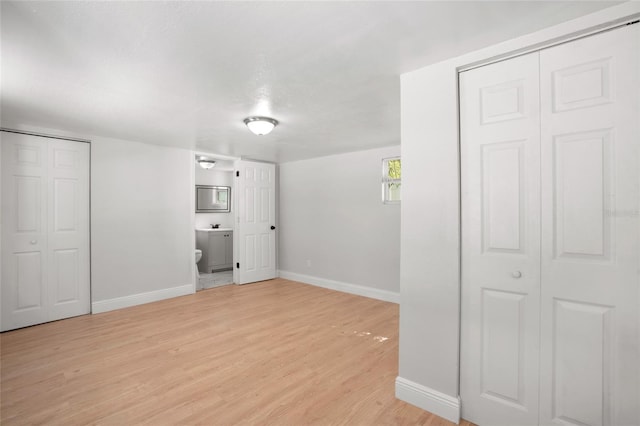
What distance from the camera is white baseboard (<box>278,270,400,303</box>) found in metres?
4.47

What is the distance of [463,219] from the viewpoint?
1917mm

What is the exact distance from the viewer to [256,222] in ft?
18.7

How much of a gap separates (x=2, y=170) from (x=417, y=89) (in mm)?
4393

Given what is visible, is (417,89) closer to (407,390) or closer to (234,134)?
(407,390)

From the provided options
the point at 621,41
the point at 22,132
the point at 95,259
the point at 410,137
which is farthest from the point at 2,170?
the point at 621,41

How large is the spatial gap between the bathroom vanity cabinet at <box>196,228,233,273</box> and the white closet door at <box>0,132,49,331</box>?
3.04 meters

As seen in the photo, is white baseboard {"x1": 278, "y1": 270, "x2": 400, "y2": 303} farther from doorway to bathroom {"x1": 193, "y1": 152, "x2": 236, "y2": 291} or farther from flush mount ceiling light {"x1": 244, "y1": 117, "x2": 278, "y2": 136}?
flush mount ceiling light {"x1": 244, "y1": 117, "x2": 278, "y2": 136}

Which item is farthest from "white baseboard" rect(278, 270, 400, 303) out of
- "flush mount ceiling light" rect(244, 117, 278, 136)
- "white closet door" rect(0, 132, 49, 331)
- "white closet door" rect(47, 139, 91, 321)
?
"white closet door" rect(0, 132, 49, 331)

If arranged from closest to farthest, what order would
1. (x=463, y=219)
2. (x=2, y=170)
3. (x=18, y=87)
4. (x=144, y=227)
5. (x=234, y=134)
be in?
(x=463, y=219), (x=18, y=87), (x=2, y=170), (x=234, y=134), (x=144, y=227)

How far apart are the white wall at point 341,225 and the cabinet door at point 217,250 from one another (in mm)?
1514

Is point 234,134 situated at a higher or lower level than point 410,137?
higher

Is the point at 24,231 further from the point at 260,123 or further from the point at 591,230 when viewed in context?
the point at 591,230

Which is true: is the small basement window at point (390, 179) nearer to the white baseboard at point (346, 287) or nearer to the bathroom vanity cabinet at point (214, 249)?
the white baseboard at point (346, 287)

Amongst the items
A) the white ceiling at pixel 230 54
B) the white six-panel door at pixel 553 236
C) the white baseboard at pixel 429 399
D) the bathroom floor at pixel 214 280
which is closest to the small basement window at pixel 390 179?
the white ceiling at pixel 230 54
